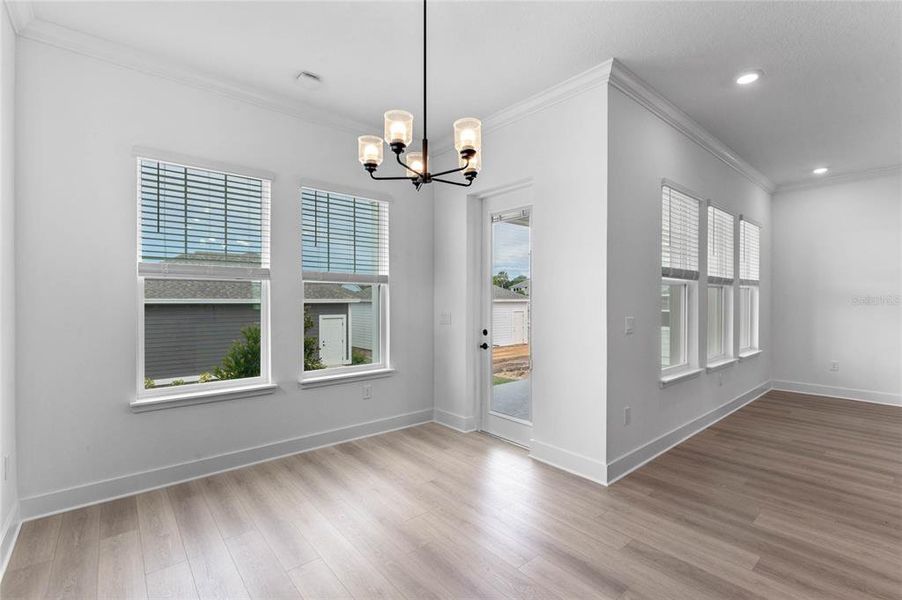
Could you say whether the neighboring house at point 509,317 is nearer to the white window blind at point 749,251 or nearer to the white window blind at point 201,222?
the white window blind at point 201,222

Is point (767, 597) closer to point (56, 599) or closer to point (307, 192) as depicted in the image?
point (56, 599)

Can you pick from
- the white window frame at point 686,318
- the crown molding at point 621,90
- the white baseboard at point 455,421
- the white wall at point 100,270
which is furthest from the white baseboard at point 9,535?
the white window frame at point 686,318

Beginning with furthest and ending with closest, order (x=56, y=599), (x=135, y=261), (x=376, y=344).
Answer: (x=376, y=344) < (x=135, y=261) < (x=56, y=599)

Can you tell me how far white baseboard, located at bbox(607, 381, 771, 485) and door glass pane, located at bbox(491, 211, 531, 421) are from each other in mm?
909

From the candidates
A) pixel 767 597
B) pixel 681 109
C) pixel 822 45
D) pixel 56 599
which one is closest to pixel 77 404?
pixel 56 599

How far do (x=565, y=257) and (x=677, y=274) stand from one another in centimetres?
136

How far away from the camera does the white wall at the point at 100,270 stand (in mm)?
2533

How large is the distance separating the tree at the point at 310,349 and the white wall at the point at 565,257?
75.5 inches

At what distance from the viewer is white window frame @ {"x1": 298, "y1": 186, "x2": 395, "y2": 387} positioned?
3684 mm

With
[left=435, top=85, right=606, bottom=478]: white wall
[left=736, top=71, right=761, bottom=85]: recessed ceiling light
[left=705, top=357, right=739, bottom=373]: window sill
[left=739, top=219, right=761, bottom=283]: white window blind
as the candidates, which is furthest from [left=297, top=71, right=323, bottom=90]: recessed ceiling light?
[left=739, top=219, right=761, bottom=283]: white window blind

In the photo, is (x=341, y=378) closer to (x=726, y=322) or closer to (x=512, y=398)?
(x=512, y=398)

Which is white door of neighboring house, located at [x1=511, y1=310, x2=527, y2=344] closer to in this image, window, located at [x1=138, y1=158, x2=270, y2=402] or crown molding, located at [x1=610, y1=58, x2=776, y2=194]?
crown molding, located at [x1=610, y1=58, x2=776, y2=194]

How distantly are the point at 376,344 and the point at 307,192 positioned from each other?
5.11 feet

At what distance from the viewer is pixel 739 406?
17.1ft
